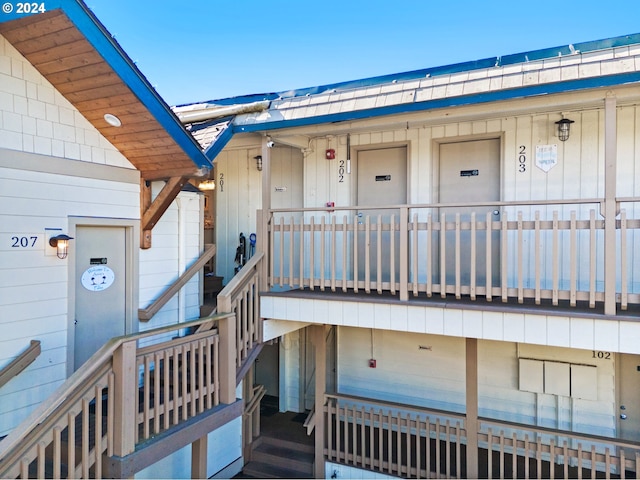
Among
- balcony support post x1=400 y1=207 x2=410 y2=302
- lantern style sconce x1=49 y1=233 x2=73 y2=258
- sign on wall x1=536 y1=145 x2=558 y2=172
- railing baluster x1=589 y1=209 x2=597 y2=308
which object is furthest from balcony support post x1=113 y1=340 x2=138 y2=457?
sign on wall x1=536 y1=145 x2=558 y2=172

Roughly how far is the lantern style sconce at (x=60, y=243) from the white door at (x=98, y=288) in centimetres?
36

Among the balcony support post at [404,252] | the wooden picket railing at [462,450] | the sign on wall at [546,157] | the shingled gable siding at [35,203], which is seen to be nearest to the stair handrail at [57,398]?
the shingled gable siding at [35,203]

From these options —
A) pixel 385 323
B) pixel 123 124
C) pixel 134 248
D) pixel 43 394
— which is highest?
pixel 123 124

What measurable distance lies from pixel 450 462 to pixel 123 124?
5.61 metres

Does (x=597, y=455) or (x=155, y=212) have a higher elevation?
(x=155, y=212)

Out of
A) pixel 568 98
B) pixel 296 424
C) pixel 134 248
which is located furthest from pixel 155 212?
pixel 568 98

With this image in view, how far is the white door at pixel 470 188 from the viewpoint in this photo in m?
5.71

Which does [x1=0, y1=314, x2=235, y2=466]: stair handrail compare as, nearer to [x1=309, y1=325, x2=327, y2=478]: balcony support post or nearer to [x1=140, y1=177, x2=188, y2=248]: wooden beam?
[x1=140, y1=177, x2=188, y2=248]: wooden beam

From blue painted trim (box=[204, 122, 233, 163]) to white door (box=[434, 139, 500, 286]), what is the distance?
9.60ft

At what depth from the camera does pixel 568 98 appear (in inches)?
176

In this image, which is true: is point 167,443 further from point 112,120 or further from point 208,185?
point 208,185

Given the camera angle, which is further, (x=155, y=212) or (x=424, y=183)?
(x=424, y=183)

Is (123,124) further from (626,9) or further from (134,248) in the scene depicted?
(626,9)

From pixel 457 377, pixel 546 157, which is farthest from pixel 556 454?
pixel 546 157
